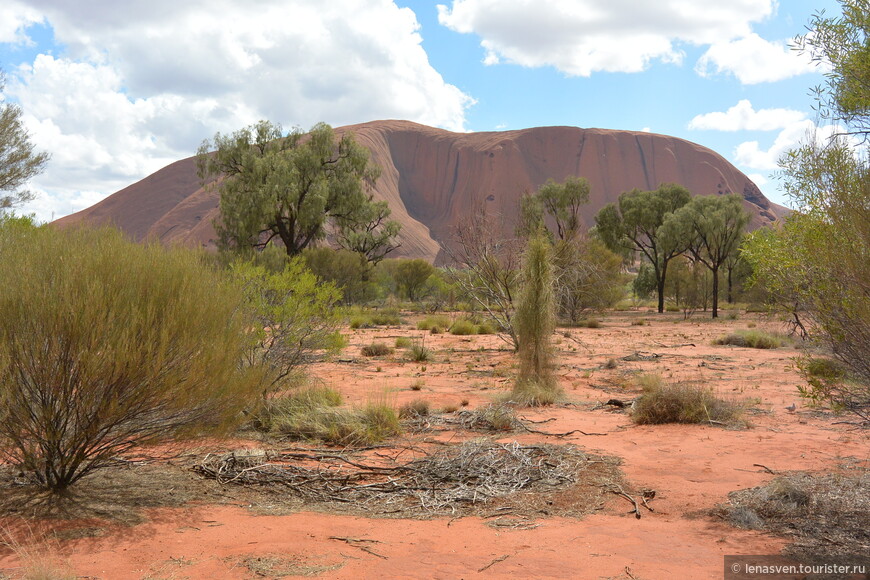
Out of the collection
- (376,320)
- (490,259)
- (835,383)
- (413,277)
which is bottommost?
(376,320)

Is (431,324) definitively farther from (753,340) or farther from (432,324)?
(753,340)

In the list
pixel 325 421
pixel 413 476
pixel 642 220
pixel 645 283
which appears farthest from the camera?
pixel 645 283

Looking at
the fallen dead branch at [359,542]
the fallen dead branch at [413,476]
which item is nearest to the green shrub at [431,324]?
the fallen dead branch at [413,476]

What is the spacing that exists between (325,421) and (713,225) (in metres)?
29.9

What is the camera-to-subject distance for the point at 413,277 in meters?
44.6

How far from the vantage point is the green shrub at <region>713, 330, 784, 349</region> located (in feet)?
64.0

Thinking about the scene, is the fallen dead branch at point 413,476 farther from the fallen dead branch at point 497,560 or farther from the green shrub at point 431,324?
the green shrub at point 431,324

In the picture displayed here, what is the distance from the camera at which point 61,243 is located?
5.30m

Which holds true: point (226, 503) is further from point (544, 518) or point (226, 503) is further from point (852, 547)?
point (852, 547)

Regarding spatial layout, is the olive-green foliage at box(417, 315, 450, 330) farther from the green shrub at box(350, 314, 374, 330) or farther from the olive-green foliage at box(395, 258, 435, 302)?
the olive-green foliage at box(395, 258, 435, 302)

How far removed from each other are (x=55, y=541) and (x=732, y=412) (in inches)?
330

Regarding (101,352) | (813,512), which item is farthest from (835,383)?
(101,352)

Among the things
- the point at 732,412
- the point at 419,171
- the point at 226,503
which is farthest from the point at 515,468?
the point at 419,171

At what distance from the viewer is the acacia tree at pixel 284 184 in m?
26.5
